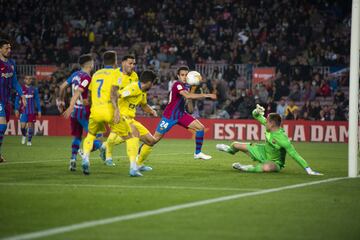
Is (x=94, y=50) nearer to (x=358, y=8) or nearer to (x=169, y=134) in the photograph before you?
(x=169, y=134)

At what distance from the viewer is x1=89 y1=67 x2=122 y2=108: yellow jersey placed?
504 inches

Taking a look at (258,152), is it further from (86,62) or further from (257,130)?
(257,130)

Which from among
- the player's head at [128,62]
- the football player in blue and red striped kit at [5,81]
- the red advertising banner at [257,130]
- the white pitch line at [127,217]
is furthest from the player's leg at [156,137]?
the red advertising banner at [257,130]

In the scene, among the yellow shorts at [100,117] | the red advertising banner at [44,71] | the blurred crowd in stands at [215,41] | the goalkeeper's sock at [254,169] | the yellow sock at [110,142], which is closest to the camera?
the yellow shorts at [100,117]

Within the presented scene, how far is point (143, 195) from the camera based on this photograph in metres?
9.99

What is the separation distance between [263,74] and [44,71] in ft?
35.1

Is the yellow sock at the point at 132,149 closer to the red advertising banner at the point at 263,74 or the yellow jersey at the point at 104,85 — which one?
the yellow jersey at the point at 104,85

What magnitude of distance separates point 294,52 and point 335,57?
2.26 metres

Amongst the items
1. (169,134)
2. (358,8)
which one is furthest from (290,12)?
(358,8)

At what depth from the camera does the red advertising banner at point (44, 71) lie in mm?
35844

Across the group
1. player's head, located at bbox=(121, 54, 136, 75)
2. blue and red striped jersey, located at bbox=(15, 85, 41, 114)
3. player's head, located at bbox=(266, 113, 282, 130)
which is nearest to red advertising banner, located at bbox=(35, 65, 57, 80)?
blue and red striped jersey, located at bbox=(15, 85, 41, 114)

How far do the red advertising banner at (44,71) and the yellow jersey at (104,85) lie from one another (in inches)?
921

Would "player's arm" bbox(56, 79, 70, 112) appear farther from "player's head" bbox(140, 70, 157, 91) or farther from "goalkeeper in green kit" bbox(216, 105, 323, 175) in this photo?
"goalkeeper in green kit" bbox(216, 105, 323, 175)

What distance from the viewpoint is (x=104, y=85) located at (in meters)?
12.8
